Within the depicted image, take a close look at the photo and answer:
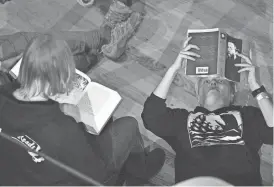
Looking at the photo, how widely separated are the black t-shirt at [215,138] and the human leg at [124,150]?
3.8 inches

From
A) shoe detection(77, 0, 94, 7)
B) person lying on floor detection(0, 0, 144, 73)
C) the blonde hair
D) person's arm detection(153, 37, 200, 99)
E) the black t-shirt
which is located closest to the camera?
the blonde hair

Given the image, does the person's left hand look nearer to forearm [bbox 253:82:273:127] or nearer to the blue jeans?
forearm [bbox 253:82:273:127]

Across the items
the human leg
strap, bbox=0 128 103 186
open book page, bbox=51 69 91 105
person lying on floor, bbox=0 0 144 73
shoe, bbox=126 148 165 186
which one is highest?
person lying on floor, bbox=0 0 144 73

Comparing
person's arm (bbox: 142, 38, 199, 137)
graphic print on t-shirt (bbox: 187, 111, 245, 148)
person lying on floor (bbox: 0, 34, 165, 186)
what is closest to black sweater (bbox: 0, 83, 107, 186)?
person lying on floor (bbox: 0, 34, 165, 186)

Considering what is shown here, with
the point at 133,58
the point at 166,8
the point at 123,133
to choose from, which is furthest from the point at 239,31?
the point at 123,133

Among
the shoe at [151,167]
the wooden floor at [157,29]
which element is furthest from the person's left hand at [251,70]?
the shoe at [151,167]

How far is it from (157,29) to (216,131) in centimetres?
78

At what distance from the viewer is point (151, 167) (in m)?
1.73

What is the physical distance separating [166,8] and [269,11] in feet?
1.90

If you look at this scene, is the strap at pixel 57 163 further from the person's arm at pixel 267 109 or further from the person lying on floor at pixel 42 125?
the person's arm at pixel 267 109

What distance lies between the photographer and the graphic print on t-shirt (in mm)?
1526

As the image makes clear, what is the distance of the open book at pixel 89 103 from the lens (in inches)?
60.9

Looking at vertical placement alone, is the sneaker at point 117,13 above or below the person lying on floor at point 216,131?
above

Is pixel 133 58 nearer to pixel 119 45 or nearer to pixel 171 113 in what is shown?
pixel 119 45
